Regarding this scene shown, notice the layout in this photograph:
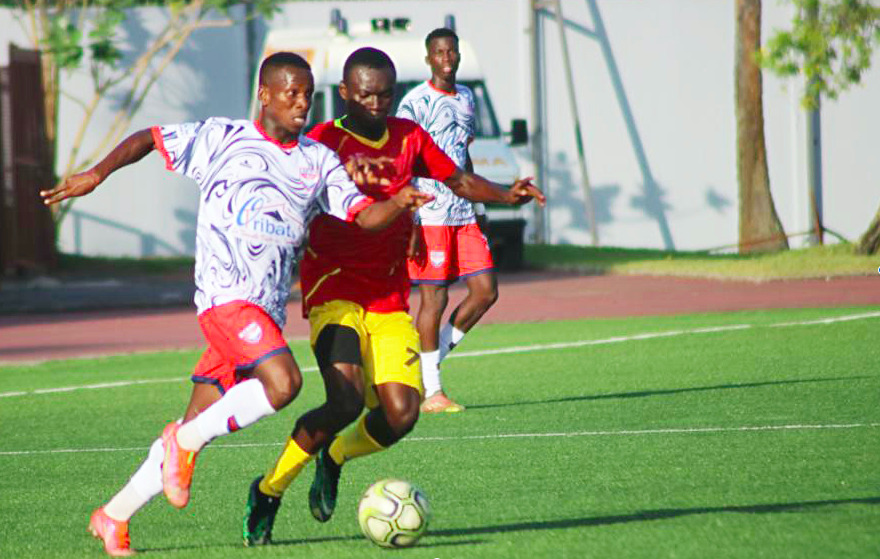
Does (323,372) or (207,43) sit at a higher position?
(207,43)

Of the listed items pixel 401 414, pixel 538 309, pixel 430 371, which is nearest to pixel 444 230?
pixel 430 371

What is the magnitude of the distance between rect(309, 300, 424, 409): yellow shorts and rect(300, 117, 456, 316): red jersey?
0.15 feet

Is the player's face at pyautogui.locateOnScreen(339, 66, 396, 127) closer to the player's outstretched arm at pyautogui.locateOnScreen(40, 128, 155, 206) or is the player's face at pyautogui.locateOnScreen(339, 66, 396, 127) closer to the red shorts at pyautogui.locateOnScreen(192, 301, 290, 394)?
the player's outstretched arm at pyautogui.locateOnScreen(40, 128, 155, 206)

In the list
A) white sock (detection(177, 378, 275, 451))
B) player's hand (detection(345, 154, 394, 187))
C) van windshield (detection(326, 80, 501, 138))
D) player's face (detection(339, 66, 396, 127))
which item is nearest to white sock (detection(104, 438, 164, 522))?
white sock (detection(177, 378, 275, 451))

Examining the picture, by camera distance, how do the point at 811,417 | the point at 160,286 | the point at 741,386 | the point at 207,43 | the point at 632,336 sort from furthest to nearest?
the point at 207,43 < the point at 160,286 < the point at 632,336 < the point at 741,386 < the point at 811,417

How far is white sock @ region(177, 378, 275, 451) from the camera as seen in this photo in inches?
252

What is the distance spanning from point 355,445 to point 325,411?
0.27 m

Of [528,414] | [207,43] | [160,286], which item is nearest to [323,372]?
[528,414]

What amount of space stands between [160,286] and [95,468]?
14703 mm

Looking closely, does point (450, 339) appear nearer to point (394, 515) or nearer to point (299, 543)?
point (299, 543)

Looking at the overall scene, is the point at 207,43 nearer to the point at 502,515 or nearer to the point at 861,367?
the point at 861,367

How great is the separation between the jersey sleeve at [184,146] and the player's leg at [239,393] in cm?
64

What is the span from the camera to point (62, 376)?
1468 cm

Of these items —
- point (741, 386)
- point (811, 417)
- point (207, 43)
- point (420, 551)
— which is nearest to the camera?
point (420, 551)
